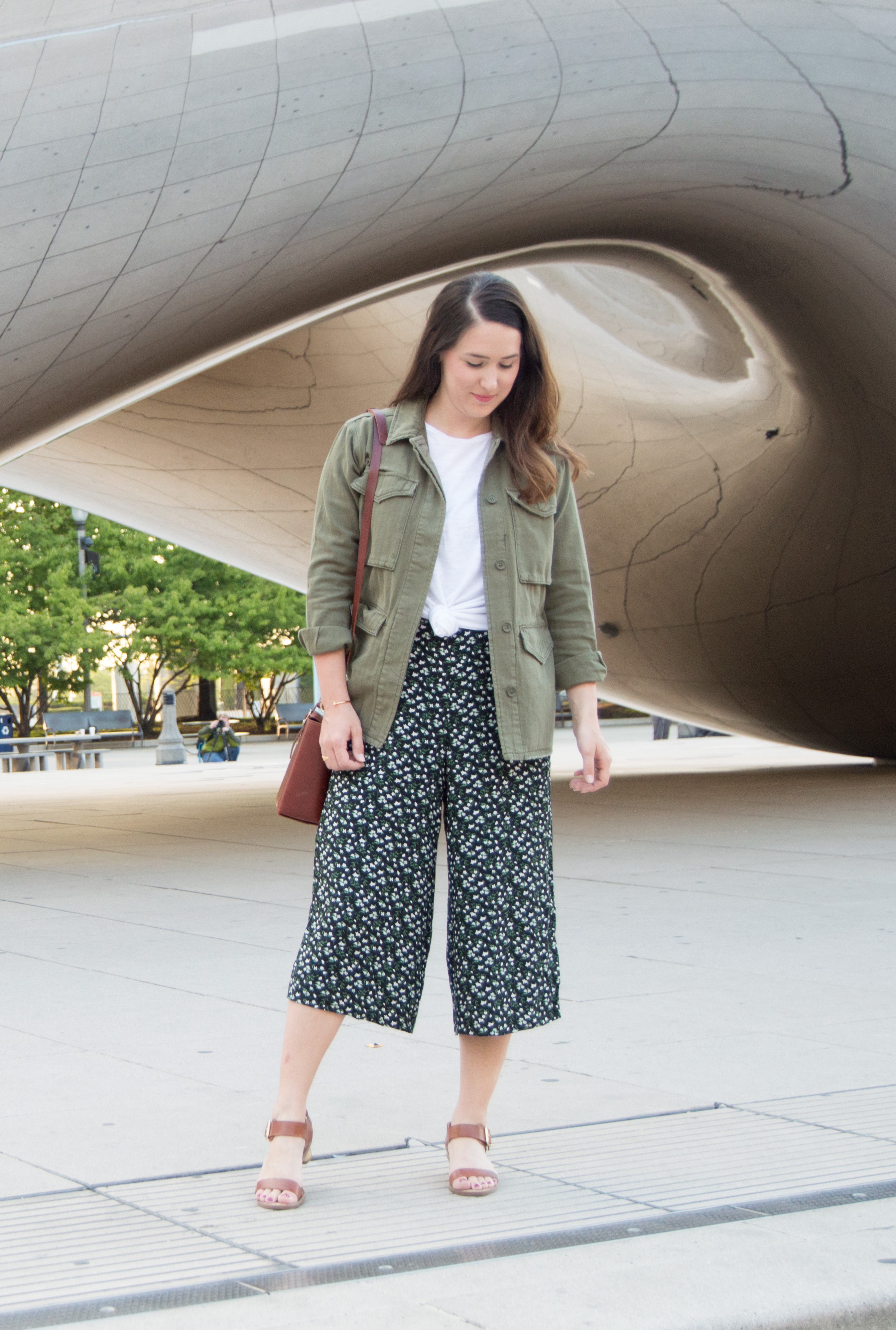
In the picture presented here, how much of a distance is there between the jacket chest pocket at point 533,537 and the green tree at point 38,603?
31.5 metres

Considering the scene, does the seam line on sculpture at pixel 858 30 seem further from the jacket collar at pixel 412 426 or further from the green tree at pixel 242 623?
the green tree at pixel 242 623

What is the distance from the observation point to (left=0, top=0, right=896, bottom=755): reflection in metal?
734cm

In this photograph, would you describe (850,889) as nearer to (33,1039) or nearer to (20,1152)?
(33,1039)

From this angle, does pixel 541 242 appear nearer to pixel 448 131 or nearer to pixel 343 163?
pixel 448 131

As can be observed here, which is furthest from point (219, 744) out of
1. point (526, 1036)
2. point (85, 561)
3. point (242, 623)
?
point (526, 1036)

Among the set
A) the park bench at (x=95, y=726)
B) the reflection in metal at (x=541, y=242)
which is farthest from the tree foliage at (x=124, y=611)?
the reflection in metal at (x=541, y=242)

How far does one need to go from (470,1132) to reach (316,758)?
0.82 metres

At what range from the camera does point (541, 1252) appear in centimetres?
264

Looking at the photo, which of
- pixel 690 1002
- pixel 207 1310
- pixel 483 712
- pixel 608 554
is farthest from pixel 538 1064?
pixel 608 554

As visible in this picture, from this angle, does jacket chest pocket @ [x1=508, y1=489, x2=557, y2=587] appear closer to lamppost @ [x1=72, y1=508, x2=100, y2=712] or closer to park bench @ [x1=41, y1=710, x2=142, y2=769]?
park bench @ [x1=41, y1=710, x2=142, y2=769]

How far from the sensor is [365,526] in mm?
3168

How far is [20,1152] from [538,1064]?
1.42 metres

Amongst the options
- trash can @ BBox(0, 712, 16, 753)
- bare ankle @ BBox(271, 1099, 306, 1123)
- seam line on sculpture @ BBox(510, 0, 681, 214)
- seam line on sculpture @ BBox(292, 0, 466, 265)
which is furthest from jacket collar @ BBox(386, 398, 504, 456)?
trash can @ BBox(0, 712, 16, 753)

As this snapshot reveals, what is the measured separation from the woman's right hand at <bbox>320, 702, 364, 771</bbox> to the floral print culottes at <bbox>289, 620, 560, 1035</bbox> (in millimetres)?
43
